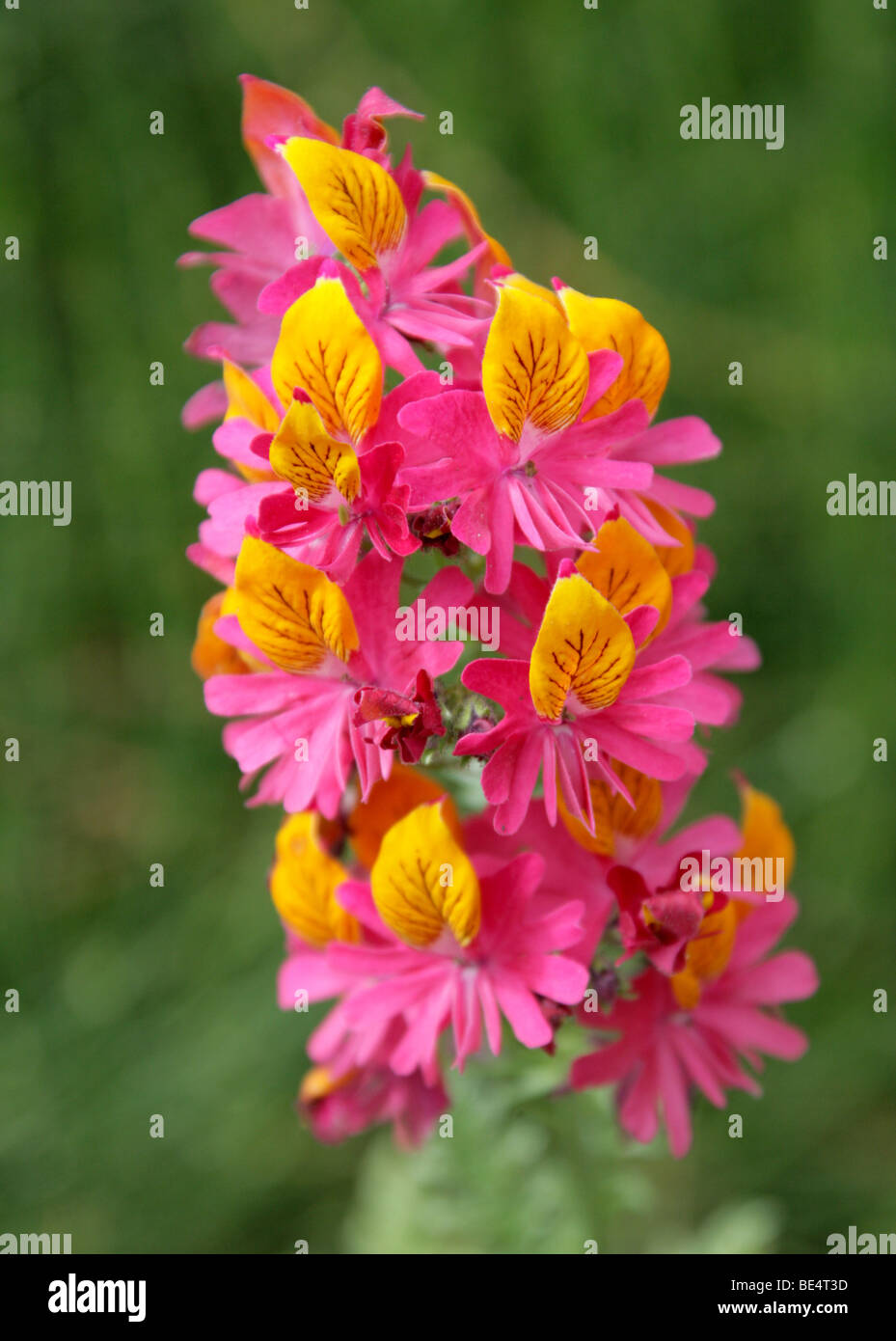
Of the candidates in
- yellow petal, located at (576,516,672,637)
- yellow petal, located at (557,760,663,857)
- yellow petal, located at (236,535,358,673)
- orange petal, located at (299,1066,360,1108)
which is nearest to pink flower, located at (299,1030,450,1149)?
orange petal, located at (299,1066,360,1108)

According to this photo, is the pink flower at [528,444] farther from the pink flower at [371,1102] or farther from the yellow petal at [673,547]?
the pink flower at [371,1102]

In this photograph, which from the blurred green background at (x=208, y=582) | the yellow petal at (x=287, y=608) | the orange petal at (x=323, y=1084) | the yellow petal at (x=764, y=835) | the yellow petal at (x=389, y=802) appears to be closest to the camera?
the yellow petal at (x=287, y=608)

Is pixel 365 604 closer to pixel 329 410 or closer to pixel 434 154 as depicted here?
pixel 329 410

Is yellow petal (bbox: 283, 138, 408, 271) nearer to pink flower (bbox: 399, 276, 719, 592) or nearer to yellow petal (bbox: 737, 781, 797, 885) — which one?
pink flower (bbox: 399, 276, 719, 592)

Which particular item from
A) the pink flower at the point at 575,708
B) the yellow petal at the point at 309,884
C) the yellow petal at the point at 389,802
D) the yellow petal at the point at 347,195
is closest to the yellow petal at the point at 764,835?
the pink flower at the point at 575,708

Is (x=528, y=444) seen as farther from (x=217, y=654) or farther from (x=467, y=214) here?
(x=217, y=654)

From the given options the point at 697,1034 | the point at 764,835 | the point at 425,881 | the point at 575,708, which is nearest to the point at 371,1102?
the point at 697,1034

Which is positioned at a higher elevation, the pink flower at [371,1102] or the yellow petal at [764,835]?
the yellow petal at [764,835]
